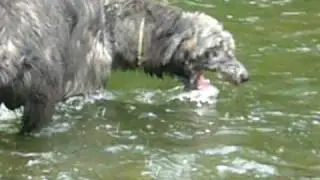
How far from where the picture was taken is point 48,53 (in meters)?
7.58

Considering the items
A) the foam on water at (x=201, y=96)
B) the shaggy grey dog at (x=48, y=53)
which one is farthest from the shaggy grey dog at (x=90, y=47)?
the foam on water at (x=201, y=96)

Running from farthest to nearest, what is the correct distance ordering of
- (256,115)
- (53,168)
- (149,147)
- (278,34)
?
(278,34) → (256,115) → (149,147) → (53,168)

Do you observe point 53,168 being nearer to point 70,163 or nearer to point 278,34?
point 70,163

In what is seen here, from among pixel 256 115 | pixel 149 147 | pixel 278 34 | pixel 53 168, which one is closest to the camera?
pixel 53 168

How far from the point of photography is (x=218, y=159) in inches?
294

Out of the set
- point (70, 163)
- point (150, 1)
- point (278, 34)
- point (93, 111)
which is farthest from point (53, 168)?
point (278, 34)

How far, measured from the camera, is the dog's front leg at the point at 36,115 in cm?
775

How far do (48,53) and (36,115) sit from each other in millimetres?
562

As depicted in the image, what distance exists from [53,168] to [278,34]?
4.81 m

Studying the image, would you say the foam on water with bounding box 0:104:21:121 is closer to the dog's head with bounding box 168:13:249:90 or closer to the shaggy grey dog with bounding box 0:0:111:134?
the shaggy grey dog with bounding box 0:0:111:134

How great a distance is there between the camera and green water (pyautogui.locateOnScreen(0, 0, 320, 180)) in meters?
7.20

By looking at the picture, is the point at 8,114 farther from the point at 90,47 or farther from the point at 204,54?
the point at 204,54

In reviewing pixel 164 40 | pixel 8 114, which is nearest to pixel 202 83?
pixel 164 40

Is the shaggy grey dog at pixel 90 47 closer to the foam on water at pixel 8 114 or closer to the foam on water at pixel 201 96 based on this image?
the foam on water at pixel 201 96
